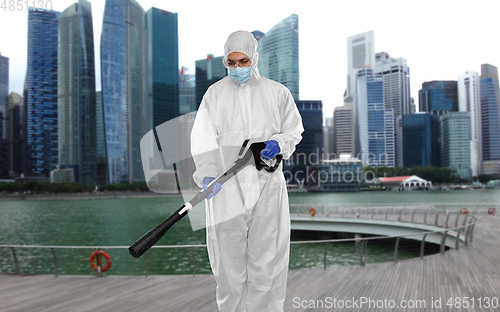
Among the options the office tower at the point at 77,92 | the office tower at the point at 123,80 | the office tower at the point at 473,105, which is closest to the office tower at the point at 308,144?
the office tower at the point at 123,80

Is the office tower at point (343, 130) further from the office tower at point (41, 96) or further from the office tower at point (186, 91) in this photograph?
the office tower at point (41, 96)

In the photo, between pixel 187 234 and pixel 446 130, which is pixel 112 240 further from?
pixel 446 130

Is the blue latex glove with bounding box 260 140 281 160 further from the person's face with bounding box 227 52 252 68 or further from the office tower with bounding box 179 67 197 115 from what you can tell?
the office tower with bounding box 179 67 197 115

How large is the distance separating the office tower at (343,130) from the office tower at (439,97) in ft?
101

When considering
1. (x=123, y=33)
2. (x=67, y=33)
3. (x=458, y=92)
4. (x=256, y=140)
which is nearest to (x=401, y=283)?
(x=256, y=140)

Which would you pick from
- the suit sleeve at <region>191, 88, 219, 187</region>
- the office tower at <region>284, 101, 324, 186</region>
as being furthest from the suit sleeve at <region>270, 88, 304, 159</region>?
the office tower at <region>284, 101, 324, 186</region>

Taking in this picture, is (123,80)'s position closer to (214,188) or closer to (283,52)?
(283,52)

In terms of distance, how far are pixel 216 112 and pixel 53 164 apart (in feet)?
346

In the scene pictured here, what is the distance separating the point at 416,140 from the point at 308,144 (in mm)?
59599

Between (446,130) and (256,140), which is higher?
(446,130)

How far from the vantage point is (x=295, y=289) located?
4.47m

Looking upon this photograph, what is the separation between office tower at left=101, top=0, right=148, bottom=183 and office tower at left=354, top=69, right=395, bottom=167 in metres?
78.2

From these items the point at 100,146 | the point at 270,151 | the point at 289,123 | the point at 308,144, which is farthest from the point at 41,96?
the point at 270,151

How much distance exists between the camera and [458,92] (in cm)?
14675
